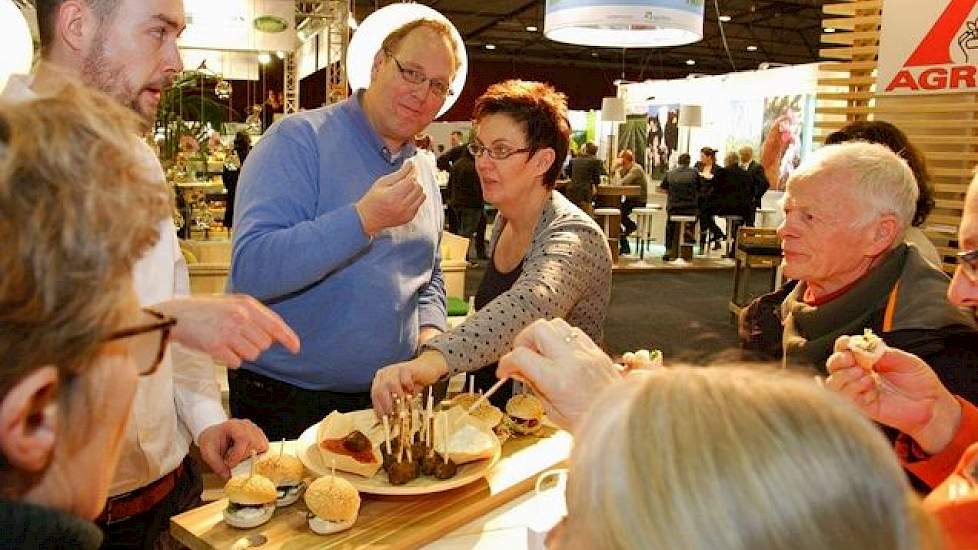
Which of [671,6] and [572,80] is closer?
[671,6]

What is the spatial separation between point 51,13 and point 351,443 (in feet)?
3.69

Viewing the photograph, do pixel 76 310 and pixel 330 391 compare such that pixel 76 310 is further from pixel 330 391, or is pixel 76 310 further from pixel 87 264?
pixel 330 391

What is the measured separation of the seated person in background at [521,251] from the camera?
6.72 ft

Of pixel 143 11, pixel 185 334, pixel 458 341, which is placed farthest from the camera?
pixel 458 341

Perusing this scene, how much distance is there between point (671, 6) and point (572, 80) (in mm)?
23572

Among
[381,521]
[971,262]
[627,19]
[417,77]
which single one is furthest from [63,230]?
[627,19]

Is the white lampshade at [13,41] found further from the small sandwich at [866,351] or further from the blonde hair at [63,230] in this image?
the small sandwich at [866,351]

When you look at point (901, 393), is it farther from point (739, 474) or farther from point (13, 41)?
point (13, 41)

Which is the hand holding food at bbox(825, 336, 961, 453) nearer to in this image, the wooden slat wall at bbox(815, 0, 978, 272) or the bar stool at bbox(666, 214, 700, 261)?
the wooden slat wall at bbox(815, 0, 978, 272)

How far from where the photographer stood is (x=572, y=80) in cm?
2636

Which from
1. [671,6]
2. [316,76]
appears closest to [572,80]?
[316,76]

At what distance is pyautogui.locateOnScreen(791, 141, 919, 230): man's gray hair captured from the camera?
2018 millimetres

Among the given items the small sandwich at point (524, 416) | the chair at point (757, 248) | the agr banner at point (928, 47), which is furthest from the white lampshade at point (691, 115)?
the small sandwich at point (524, 416)

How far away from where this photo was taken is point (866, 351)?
4.94 feet
